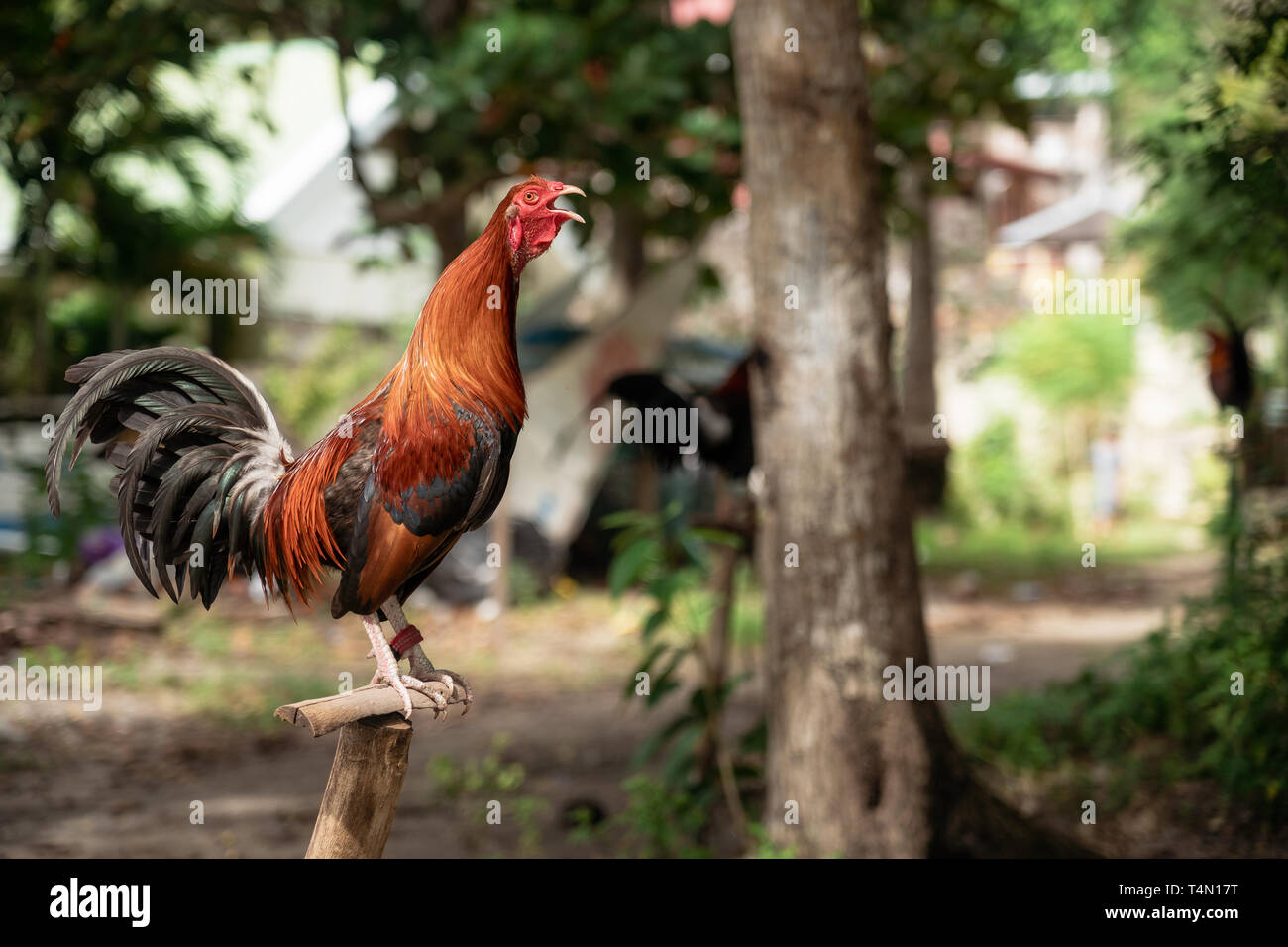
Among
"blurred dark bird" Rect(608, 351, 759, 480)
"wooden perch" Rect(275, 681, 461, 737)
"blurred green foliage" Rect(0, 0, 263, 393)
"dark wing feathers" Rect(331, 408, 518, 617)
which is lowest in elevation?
"wooden perch" Rect(275, 681, 461, 737)

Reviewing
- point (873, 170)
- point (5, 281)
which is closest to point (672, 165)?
point (873, 170)

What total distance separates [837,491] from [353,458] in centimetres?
263

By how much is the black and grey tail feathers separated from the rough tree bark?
2.53 m

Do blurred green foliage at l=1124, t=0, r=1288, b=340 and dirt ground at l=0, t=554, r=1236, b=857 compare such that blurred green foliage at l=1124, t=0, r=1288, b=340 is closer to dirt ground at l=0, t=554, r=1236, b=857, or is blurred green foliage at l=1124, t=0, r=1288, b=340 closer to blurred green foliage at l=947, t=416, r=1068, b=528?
dirt ground at l=0, t=554, r=1236, b=857

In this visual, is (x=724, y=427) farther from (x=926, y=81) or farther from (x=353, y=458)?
(x=353, y=458)

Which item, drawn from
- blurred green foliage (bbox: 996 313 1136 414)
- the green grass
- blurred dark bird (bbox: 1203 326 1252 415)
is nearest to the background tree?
blurred dark bird (bbox: 1203 326 1252 415)

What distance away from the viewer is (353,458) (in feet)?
7.88

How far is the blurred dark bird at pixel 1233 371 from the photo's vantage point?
6.57 meters

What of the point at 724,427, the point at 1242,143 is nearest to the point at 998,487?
the point at 724,427

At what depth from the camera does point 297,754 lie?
7082 mm

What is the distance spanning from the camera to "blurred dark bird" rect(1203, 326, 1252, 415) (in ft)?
21.5

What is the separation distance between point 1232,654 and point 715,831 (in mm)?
2495

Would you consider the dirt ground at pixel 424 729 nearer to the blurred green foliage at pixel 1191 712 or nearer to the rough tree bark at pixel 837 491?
the blurred green foliage at pixel 1191 712

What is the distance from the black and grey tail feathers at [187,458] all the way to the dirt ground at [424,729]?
3226 millimetres
